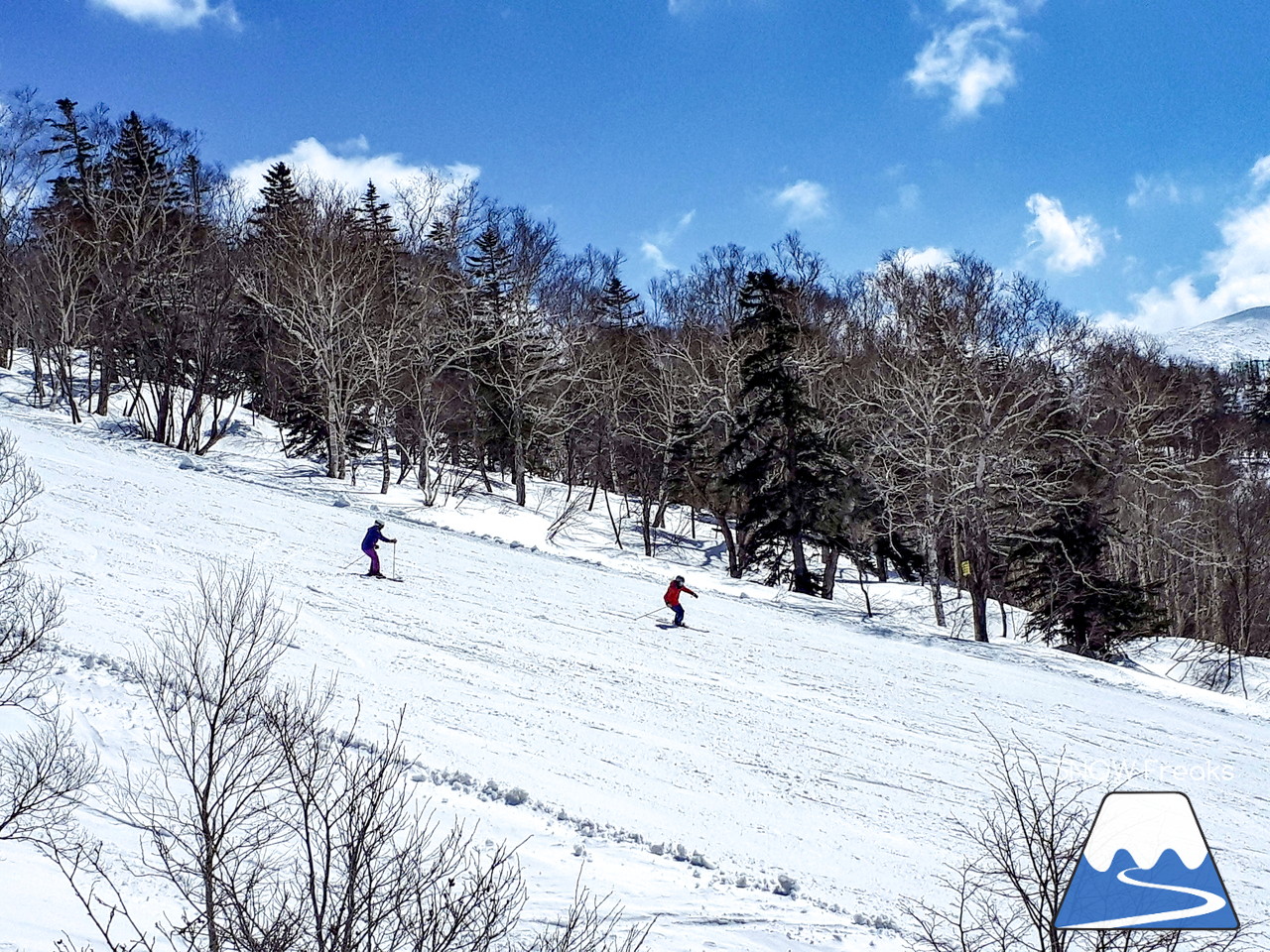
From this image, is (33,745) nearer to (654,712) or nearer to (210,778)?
(210,778)

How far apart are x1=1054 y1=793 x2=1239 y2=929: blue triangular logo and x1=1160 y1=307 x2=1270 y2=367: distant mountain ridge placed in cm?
18027

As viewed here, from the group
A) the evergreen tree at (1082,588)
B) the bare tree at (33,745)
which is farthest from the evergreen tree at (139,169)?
the evergreen tree at (1082,588)

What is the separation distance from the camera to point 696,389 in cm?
3800

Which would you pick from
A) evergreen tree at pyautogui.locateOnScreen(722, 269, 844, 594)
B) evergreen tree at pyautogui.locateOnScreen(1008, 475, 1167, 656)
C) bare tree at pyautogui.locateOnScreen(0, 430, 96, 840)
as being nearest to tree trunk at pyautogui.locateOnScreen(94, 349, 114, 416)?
bare tree at pyautogui.locateOnScreen(0, 430, 96, 840)

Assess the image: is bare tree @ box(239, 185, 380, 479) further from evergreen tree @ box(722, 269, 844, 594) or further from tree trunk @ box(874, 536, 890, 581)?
tree trunk @ box(874, 536, 890, 581)

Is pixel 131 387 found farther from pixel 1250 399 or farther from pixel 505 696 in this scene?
pixel 1250 399

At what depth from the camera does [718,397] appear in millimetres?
37312

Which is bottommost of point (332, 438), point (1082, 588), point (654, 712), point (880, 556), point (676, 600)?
point (654, 712)

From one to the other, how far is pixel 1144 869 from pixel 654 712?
12455mm

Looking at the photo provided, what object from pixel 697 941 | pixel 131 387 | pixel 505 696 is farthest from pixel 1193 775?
pixel 131 387

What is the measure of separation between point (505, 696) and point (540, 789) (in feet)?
12.3

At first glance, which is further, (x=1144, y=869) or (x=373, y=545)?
(x=373, y=545)

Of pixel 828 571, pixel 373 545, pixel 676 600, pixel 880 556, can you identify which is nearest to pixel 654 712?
pixel 676 600

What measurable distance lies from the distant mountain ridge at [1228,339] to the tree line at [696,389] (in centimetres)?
13409
